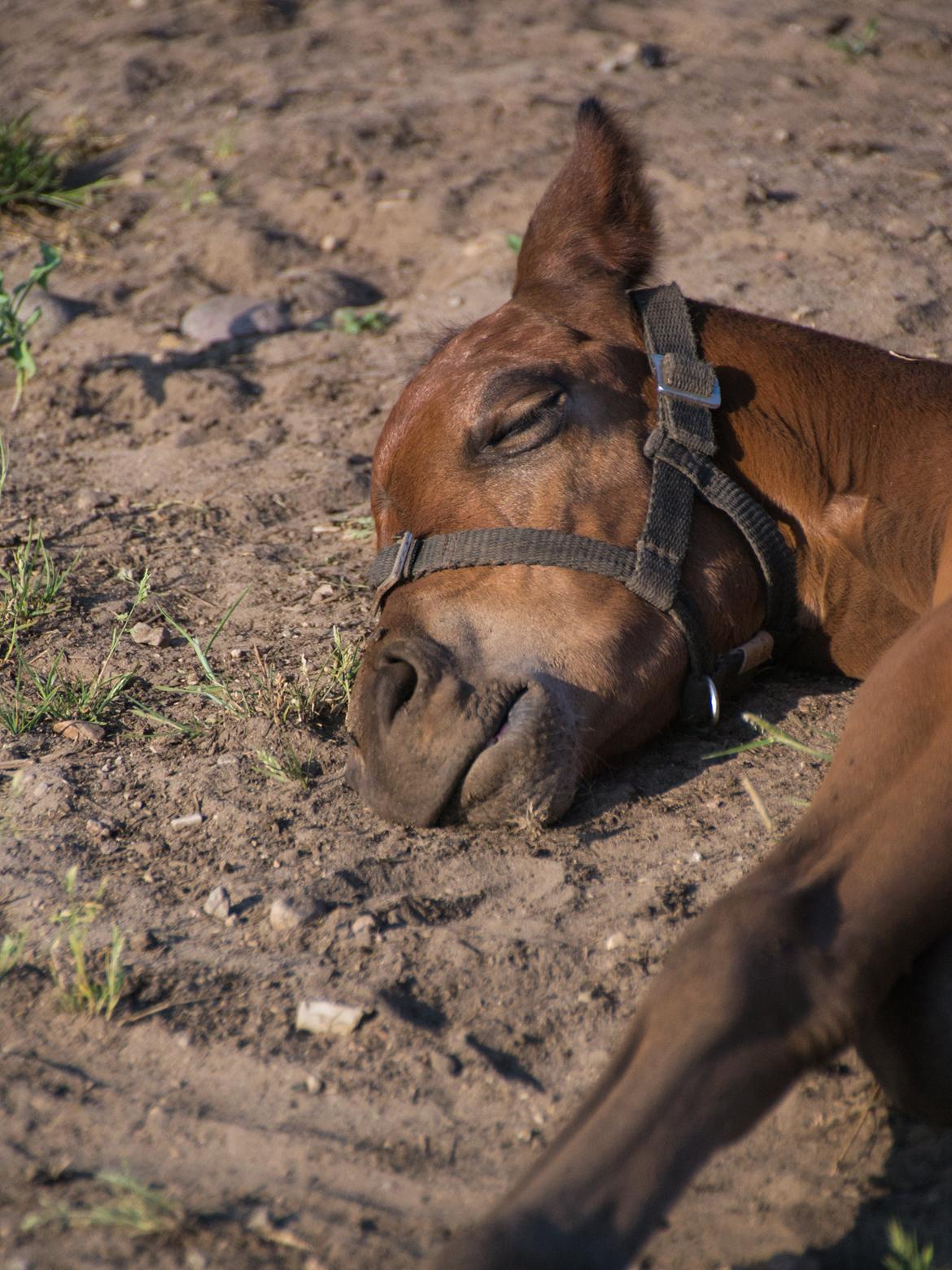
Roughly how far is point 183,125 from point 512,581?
234 inches

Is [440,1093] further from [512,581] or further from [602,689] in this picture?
[512,581]

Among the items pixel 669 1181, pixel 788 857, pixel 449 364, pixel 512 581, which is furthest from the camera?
pixel 449 364

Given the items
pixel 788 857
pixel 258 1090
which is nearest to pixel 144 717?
pixel 258 1090

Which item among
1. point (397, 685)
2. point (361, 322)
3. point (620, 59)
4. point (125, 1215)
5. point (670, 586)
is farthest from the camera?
point (620, 59)

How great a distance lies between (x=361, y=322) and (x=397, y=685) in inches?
134

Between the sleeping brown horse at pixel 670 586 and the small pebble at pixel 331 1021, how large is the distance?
0.51 meters

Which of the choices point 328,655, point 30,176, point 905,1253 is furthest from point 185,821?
point 30,176

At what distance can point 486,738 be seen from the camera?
2555 mm

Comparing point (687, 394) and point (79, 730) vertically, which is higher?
point (687, 394)

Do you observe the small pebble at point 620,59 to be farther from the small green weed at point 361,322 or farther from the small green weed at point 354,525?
the small green weed at point 354,525

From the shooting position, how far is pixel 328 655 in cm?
350

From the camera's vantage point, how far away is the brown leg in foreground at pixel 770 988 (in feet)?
5.28

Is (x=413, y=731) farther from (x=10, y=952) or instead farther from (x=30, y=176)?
(x=30, y=176)

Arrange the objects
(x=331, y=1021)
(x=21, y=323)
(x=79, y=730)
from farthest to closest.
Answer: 1. (x=21, y=323)
2. (x=79, y=730)
3. (x=331, y=1021)
